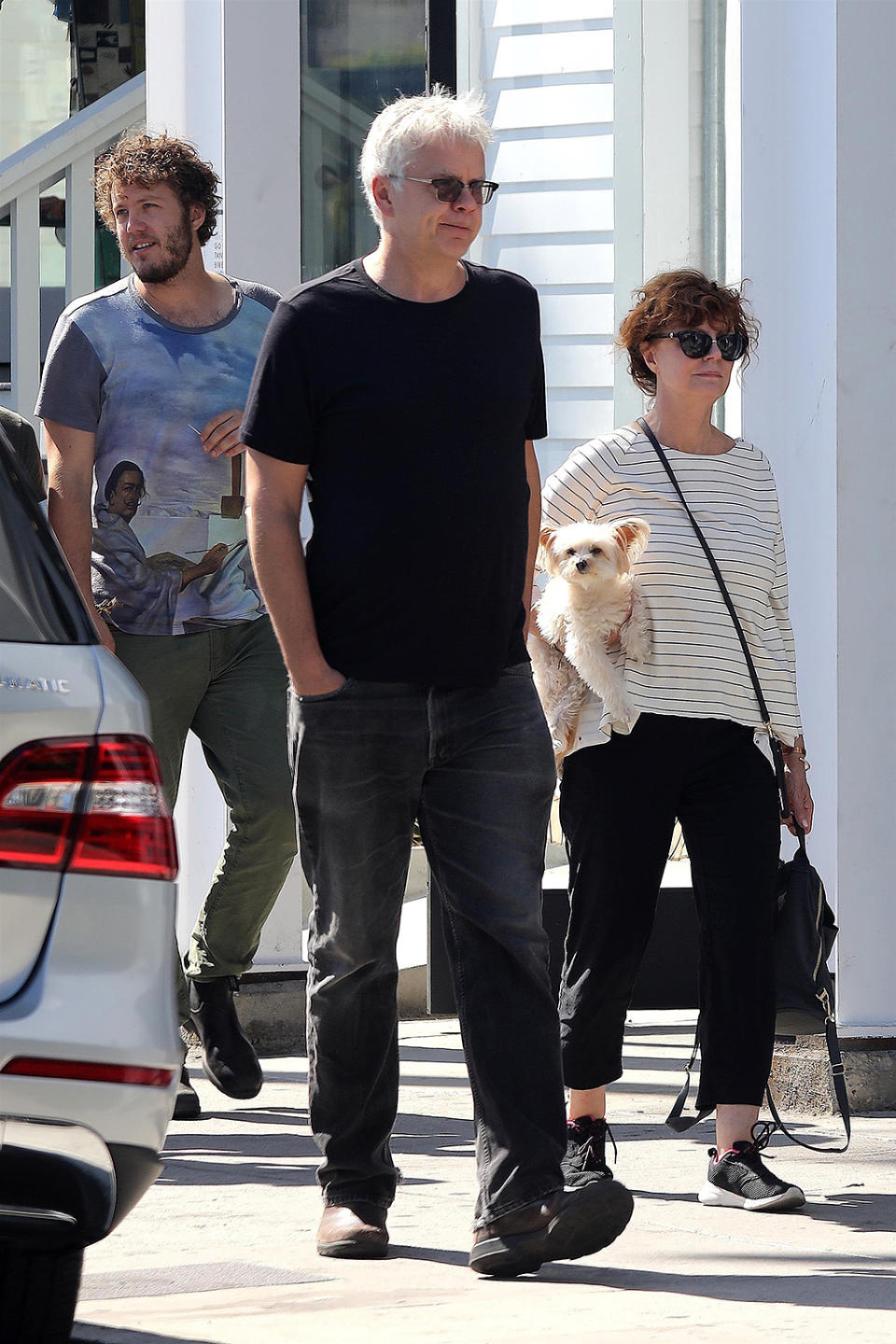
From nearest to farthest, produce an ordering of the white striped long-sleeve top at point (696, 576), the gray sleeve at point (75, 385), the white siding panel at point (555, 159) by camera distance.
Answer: the white striped long-sleeve top at point (696, 576), the gray sleeve at point (75, 385), the white siding panel at point (555, 159)

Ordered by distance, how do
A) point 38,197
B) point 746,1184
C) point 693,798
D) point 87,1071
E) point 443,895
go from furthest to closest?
1. point 38,197
2. point 693,798
3. point 746,1184
4. point 443,895
5. point 87,1071

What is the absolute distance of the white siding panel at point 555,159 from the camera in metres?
6.82

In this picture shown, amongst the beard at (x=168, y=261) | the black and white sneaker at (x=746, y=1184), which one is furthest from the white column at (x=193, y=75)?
the black and white sneaker at (x=746, y=1184)

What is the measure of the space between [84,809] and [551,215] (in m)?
4.37

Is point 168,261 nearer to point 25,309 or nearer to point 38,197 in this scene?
point 38,197

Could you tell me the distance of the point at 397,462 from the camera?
3.91 meters

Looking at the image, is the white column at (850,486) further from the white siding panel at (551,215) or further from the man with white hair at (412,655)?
the man with white hair at (412,655)

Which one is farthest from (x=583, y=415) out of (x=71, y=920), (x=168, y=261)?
(x=71, y=920)

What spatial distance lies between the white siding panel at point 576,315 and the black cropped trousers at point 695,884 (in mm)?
2489

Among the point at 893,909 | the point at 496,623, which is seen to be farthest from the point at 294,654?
the point at 893,909

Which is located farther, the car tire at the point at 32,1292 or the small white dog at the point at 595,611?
the small white dog at the point at 595,611

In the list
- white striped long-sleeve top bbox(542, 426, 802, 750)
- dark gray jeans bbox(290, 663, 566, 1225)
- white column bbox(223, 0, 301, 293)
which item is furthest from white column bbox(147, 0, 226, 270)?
dark gray jeans bbox(290, 663, 566, 1225)

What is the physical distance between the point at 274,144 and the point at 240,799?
2.15m

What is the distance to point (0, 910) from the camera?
106 inches
